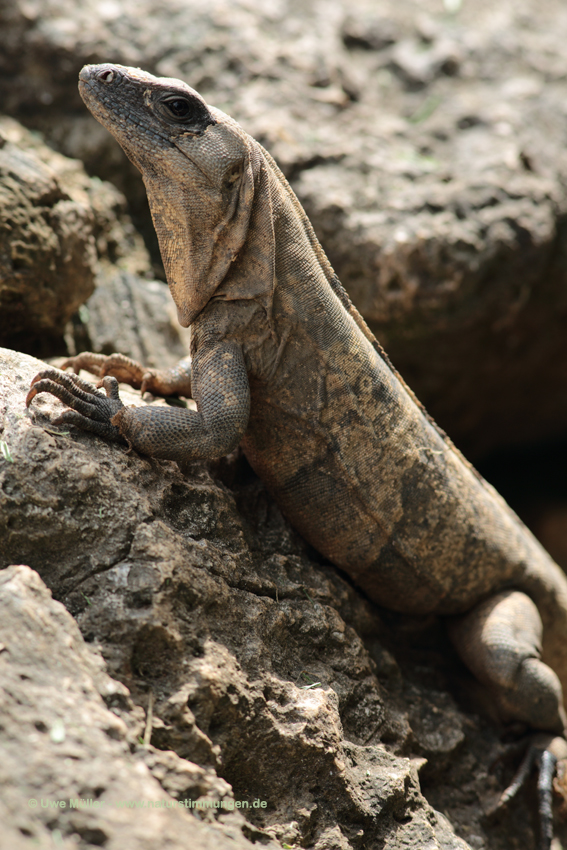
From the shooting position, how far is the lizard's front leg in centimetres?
322

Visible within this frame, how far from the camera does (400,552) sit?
4.21 meters

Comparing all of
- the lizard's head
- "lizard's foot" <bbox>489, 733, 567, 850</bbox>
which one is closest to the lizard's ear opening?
the lizard's head

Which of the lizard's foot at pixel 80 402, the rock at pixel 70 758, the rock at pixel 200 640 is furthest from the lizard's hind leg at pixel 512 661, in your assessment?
the lizard's foot at pixel 80 402

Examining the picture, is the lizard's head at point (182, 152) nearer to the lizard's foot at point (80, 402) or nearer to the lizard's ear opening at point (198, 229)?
the lizard's ear opening at point (198, 229)

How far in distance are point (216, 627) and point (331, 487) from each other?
3.93 ft

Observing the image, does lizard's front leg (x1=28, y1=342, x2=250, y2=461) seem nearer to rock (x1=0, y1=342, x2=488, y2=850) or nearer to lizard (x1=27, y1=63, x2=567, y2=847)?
lizard (x1=27, y1=63, x2=567, y2=847)

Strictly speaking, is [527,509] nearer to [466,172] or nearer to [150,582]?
[466,172]

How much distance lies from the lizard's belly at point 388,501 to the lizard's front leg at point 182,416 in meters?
0.45

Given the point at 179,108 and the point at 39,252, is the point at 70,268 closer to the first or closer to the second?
the point at 39,252

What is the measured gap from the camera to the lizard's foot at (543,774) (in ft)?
13.8

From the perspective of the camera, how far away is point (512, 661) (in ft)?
14.4

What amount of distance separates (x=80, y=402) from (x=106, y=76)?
1781 millimetres

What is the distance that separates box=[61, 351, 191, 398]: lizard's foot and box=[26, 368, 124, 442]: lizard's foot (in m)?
0.77


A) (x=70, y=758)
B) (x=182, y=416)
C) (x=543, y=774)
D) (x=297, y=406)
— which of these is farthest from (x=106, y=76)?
(x=543, y=774)
